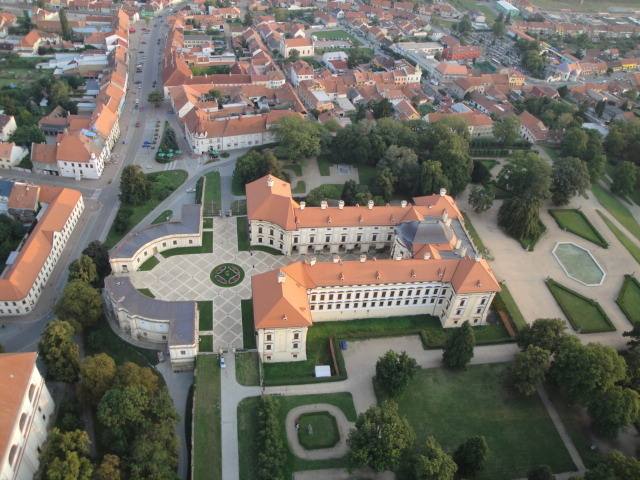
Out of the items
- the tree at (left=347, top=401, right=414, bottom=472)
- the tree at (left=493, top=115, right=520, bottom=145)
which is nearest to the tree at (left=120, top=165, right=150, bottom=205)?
the tree at (left=347, top=401, right=414, bottom=472)

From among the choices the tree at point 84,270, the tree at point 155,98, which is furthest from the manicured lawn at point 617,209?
the tree at point 155,98

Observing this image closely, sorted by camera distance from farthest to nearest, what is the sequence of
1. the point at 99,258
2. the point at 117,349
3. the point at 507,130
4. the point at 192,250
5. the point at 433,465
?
the point at 507,130 → the point at 192,250 → the point at 99,258 → the point at 117,349 → the point at 433,465

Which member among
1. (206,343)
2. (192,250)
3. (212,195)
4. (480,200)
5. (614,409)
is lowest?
(212,195)

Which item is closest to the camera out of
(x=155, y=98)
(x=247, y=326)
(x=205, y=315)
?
(x=247, y=326)

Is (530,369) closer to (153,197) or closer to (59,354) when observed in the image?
(59,354)

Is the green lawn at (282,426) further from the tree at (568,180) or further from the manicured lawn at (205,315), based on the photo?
the tree at (568,180)

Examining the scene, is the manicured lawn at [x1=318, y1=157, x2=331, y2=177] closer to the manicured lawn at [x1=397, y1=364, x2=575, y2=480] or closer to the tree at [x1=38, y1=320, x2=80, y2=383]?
the manicured lawn at [x1=397, y1=364, x2=575, y2=480]

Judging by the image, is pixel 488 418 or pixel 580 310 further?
pixel 580 310

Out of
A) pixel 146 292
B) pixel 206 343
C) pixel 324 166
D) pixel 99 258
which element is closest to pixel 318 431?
pixel 206 343
